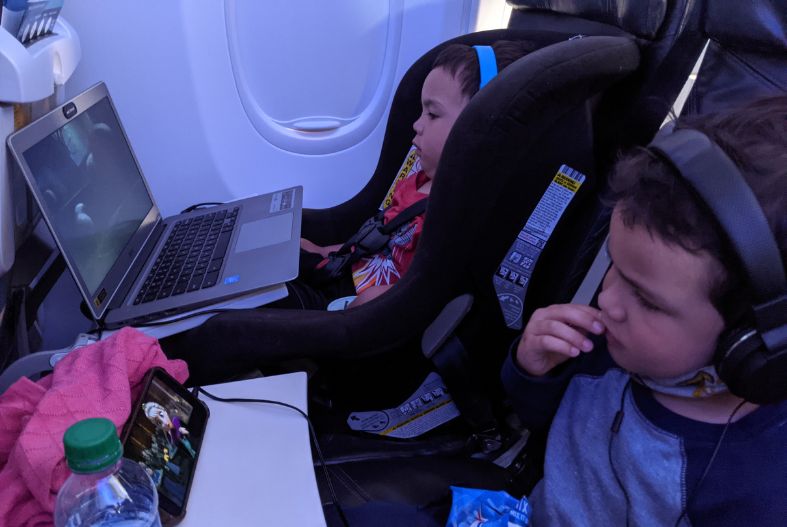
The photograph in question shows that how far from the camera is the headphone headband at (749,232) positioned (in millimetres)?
560

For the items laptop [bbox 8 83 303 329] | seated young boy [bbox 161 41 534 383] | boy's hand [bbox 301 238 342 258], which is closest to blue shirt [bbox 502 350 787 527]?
seated young boy [bbox 161 41 534 383]

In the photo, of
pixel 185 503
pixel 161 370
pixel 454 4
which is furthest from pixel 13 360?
pixel 454 4

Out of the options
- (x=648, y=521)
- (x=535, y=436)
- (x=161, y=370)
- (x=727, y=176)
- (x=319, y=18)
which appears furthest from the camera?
(x=319, y=18)

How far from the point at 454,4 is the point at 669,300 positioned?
147cm

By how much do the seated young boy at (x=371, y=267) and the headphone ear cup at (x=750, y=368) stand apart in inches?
27.3

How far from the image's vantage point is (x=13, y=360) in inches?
43.7

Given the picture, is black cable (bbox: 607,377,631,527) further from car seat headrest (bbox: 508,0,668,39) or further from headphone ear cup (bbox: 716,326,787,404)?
car seat headrest (bbox: 508,0,668,39)

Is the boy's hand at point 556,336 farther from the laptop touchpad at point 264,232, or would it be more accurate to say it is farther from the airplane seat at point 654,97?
the laptop touchpad at point 264,232

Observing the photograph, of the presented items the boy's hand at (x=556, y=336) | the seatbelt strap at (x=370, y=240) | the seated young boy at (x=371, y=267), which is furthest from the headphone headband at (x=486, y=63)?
the boy's hand at (x=556, y=336)

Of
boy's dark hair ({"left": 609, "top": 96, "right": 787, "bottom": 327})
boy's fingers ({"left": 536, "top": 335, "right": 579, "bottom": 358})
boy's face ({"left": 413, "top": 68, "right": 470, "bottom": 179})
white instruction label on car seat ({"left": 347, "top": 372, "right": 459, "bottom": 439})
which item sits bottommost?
white instruction label on car seat ({"left": 347, "top": 372, "right": 459, "bottom": 439})

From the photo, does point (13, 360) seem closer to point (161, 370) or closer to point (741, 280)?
point (161, 370)

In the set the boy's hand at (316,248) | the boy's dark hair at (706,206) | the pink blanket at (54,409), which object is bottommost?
the boy's hand at (316,248)

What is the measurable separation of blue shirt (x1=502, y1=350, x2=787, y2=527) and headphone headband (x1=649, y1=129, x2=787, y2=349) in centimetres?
17

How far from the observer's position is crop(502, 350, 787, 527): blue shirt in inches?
26.0
